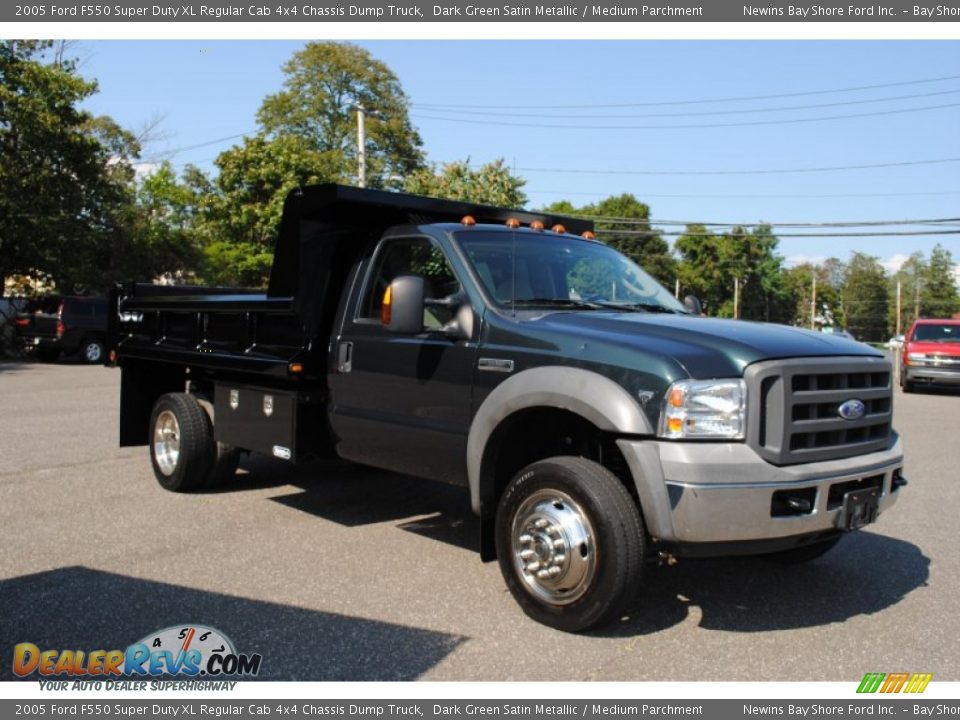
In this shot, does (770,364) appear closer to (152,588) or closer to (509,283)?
(509,283)

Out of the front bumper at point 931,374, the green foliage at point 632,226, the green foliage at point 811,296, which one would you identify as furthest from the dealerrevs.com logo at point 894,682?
the green foliage at point 811,296

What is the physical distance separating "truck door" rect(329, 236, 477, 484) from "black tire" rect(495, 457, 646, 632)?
635 millimetres

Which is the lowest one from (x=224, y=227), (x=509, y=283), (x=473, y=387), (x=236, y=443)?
(x=236, y=443)

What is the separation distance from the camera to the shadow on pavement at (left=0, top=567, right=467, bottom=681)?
3.77 meters

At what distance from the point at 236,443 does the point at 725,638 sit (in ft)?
13.3

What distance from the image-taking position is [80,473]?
7.92 meters

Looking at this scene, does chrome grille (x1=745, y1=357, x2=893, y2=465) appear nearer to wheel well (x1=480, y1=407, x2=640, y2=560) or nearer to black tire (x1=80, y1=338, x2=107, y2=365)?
wheel well (x1=480, y1=407, x2=640, y2=560)

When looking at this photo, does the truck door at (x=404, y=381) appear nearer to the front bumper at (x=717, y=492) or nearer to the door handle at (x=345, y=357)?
the door handle at (x=345, y=357)

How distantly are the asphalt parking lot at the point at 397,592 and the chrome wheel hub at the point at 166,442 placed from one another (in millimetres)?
272

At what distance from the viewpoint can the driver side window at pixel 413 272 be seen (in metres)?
5.06

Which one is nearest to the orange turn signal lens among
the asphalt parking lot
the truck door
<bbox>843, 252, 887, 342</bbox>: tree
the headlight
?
the headlight

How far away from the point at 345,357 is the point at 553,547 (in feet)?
7.11
